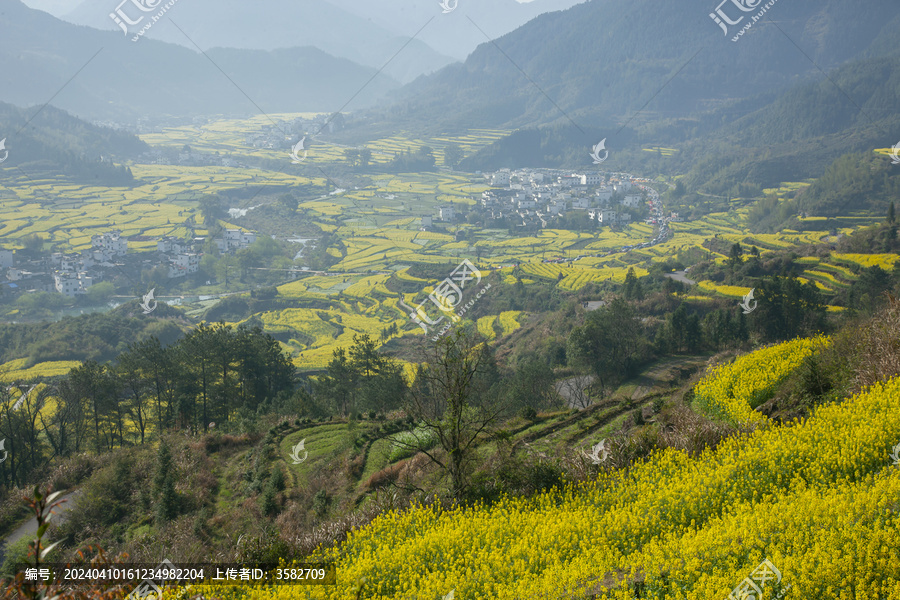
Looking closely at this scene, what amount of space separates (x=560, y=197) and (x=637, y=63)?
83.3 meters

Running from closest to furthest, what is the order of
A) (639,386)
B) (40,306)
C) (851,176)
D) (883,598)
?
(883,598), (639,386), (40,306), (851,176)

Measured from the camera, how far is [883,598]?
434 centimetres

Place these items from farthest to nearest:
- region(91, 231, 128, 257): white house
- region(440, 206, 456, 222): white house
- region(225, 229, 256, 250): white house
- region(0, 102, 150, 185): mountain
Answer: region(0, 102, 150, 185): mountain
region(440, 206, 456, 222): white house
region(225, 229, 256, 250): white house
region(91, 231, 128, 257): white house

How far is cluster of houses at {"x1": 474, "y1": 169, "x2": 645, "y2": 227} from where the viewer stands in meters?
71.7

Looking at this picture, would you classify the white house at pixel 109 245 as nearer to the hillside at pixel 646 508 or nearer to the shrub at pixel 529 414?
the hillside at pixel 646 508

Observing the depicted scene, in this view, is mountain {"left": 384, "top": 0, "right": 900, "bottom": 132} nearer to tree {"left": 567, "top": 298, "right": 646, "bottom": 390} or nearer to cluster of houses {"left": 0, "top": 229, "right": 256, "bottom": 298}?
cluster of houses {"left": 0, "top": 229, "right": 256, "bottom": 298}

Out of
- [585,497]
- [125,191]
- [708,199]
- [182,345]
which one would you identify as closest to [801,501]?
[585,497]

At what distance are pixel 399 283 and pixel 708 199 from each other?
50588 mm

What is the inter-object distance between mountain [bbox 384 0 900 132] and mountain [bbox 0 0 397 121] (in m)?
30.1

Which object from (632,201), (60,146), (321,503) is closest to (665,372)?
(321,503)

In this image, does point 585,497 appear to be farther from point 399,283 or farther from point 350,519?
point 399,283

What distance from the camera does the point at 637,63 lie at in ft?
459

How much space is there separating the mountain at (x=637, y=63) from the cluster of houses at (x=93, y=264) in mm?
79858

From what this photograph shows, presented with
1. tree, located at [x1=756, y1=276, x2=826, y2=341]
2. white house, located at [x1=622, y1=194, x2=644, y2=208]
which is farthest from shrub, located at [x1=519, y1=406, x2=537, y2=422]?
white house, located at [x1=622, y1=194, x2=644, y2=208]
